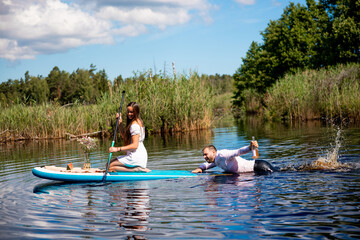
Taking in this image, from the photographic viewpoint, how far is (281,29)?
4134 cm

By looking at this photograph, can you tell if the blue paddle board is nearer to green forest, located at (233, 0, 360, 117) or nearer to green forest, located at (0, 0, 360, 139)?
green forest, located at (0, 0, 360, 139)

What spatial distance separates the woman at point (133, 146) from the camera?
25.9ft

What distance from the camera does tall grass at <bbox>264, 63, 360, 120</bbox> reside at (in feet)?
63.0

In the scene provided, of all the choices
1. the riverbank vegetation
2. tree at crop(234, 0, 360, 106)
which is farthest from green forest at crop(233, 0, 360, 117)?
the riverbank vegetation

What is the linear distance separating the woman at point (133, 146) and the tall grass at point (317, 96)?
1350cm

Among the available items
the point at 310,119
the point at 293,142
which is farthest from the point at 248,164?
the point at 310,119

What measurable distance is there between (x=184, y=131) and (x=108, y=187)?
1197 cm

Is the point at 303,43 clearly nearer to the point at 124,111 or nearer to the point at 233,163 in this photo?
the point at 124,111

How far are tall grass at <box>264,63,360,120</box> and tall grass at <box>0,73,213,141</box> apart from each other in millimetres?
5906

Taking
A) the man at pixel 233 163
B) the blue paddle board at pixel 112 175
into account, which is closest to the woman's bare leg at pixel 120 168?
the blue paddle board at pixel 112 175

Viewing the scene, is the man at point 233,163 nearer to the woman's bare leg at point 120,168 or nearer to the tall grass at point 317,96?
the woman's bare leg at point 120,168

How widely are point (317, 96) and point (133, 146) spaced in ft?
52.8

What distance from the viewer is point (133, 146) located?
310 inches

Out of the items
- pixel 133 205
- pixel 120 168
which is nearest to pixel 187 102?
pixel 120 168
